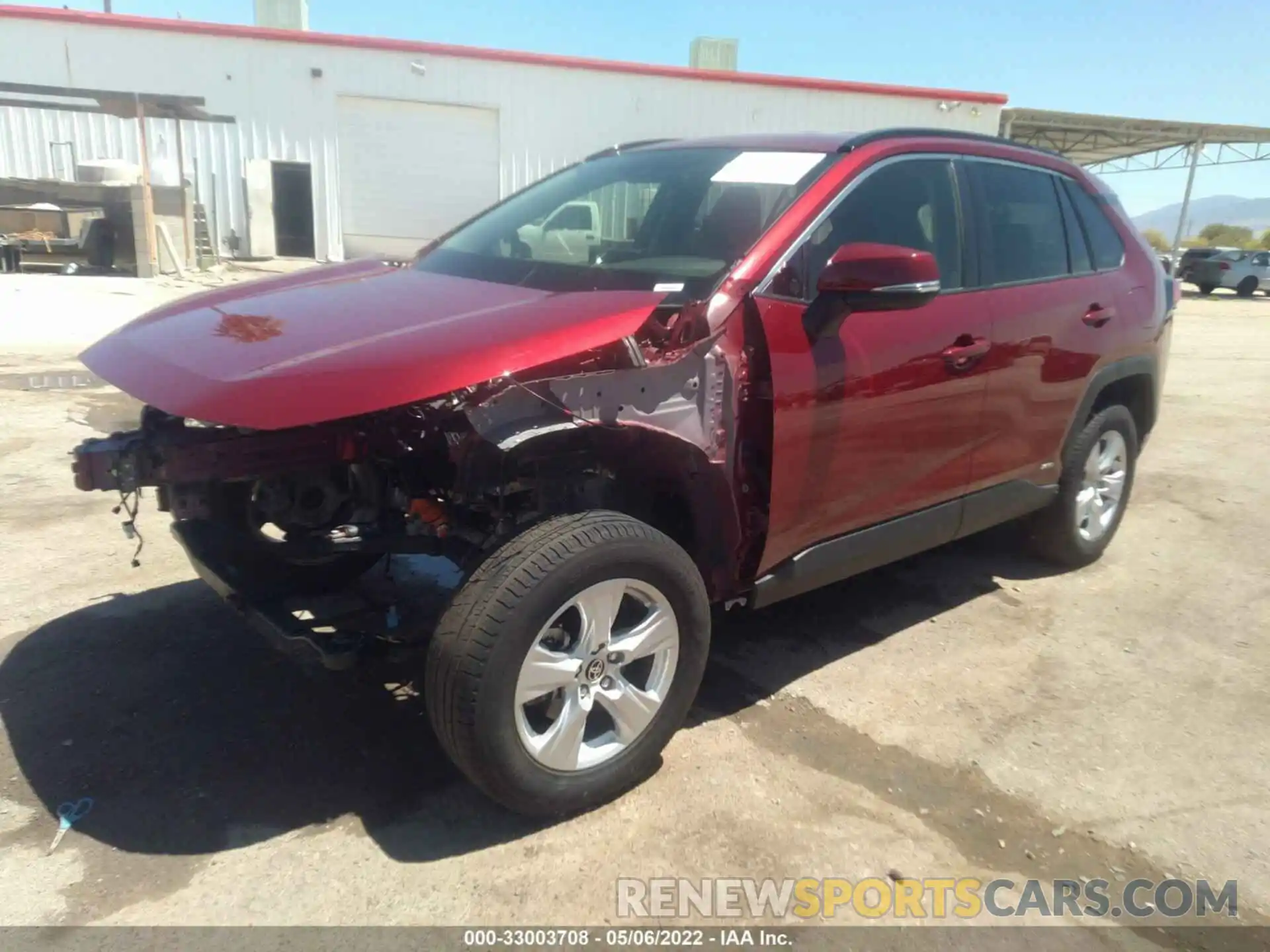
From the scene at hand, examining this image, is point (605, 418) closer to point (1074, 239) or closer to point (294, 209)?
point (1074, 239)

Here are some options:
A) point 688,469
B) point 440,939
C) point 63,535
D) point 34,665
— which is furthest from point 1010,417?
point 63,535

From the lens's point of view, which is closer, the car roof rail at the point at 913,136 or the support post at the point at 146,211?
the car roof rail at the point at 913,136

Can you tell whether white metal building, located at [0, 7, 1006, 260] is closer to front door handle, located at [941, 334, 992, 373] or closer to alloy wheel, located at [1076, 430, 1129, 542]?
alloy wheel, located at [1076, 430, 1129, 542]

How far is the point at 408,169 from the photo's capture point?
21.1 m

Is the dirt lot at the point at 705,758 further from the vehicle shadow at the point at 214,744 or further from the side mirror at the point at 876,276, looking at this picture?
the side mirror at the point at 876,276

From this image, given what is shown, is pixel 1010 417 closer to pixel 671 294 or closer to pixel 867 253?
pixel 867 253

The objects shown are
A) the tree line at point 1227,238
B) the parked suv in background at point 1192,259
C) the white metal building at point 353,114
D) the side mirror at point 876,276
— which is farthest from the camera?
the tree line at point 1227,238

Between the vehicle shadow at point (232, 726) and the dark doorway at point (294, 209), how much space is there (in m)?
18.6

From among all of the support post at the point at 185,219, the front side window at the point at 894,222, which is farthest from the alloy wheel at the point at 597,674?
the support post at the point at 185,219

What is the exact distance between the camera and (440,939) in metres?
2.25

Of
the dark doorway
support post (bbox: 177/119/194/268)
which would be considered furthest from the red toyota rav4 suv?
the dark doorway

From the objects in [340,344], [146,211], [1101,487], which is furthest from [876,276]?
[146,211]

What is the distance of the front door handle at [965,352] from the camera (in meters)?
3.51

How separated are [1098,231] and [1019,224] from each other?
0.77 meters
